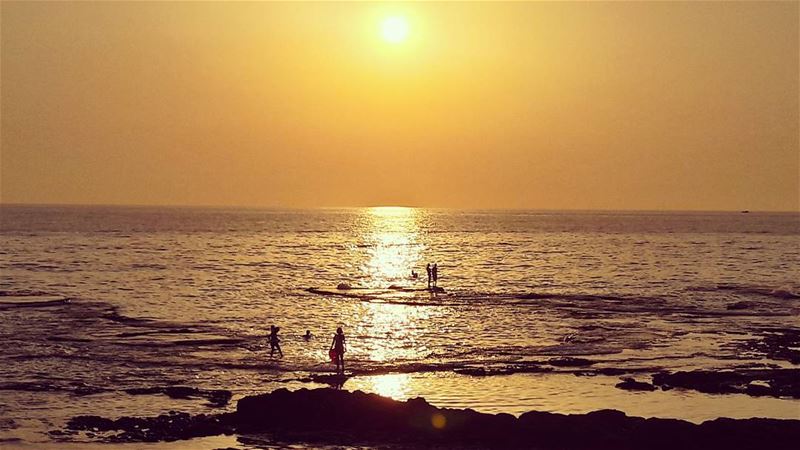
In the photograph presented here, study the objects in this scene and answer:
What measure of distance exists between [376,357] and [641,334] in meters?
15.7

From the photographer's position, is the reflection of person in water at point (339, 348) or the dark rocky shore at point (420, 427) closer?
the dark rocky shore at point (420, 427)

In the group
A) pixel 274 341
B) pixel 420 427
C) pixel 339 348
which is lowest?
pixel 420 427

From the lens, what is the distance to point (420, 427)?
89.4 feet

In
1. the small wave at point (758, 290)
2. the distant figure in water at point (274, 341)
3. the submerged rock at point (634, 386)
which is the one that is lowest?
the submerged rock at point (634, 386)

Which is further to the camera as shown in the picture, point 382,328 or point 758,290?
point 758,290

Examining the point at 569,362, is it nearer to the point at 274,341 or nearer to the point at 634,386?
the point at 634,386

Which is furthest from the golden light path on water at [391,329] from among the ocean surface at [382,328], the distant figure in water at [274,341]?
the distant figure in water at [274,341]

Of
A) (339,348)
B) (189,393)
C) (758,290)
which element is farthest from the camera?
(758,290)

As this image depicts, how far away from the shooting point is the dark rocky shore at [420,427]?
25.8 metres

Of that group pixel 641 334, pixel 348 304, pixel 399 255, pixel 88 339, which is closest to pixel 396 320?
pixel 348 304

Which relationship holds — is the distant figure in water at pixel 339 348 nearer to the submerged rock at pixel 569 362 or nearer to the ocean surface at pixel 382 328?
the ocean surface at pixel 382 328

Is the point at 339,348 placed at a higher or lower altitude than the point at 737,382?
higher

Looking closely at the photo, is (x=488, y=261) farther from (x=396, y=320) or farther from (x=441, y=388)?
(x=441, y=388)

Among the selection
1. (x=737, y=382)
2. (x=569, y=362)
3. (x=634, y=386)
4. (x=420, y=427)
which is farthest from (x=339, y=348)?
(x=737, y=382)
